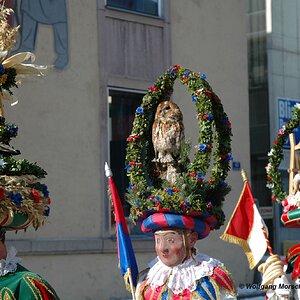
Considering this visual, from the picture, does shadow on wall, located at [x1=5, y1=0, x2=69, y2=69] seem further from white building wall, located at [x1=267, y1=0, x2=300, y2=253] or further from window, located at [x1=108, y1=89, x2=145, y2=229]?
white building wall, located at [x1=267, y1=0, x2=300, y2=253]

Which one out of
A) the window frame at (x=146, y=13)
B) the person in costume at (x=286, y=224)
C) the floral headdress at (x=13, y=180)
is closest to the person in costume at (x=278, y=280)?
the person in costume at (x=286, y=224)

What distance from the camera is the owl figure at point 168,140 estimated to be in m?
7.66

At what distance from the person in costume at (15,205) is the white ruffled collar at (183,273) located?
1.17 metres

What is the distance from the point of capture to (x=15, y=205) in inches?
249

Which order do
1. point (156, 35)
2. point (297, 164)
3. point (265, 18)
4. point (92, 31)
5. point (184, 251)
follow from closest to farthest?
point (184, 251)
point (297, 164)
point (92, 31)
point (156, 35)
point (265, 18)

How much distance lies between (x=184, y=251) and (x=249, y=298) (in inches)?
324

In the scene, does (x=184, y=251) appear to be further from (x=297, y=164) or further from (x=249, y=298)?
(x=249, y=298)

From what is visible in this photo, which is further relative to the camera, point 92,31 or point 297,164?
point 92,31

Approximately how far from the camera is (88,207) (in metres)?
14.4

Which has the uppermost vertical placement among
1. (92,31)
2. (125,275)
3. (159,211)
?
(92,31)

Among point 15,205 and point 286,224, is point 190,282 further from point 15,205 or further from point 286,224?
point 286,224

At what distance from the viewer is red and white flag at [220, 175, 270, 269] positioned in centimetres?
920

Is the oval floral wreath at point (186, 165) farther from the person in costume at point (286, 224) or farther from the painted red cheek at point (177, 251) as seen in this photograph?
the person in costume at point (286, 224)

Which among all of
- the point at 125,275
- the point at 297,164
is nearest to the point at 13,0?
the point at 297,164
